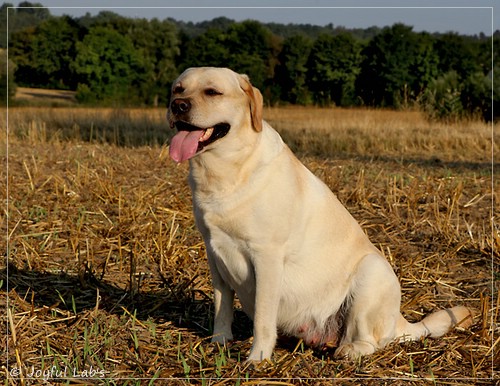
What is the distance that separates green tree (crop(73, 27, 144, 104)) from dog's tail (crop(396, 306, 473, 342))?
3026 cm

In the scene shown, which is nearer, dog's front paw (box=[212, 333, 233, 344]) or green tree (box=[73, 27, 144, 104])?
dog's front paw (box=[212, 333, 233, 344])

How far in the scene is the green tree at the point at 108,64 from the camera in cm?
3341

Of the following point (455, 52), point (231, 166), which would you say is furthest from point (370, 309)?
point (455, 52)

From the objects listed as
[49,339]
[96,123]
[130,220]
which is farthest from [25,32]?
[49,339]

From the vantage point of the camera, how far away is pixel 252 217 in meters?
3.02

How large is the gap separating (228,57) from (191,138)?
2416cm

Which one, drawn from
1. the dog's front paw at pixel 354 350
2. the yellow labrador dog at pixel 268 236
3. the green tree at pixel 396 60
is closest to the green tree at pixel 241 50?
the green tree at pixel 396 60

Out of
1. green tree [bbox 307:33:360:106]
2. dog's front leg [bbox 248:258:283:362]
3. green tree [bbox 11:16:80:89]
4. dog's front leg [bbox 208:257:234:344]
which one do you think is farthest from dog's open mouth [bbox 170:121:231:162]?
green tree [bbox 11:16:80:89]

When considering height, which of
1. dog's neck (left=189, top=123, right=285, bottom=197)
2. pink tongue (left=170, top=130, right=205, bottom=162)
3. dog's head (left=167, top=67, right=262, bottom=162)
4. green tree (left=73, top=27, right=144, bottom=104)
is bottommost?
green tree (left=73, top=27, right=144, bottom=104)

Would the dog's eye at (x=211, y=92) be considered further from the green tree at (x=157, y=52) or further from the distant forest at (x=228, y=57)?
the green tree at (x=157, y=52)

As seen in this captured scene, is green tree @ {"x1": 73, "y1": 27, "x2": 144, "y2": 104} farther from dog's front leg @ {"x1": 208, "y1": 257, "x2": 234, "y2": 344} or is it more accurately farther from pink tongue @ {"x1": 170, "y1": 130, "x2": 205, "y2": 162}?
pink tongue @ {"x1": 170, "y1": 130, "x2": 205, "y2": 162}

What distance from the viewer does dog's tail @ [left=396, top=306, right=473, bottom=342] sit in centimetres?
346

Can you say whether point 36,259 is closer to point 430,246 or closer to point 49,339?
point 49,339

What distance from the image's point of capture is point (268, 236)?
3.04 meters
